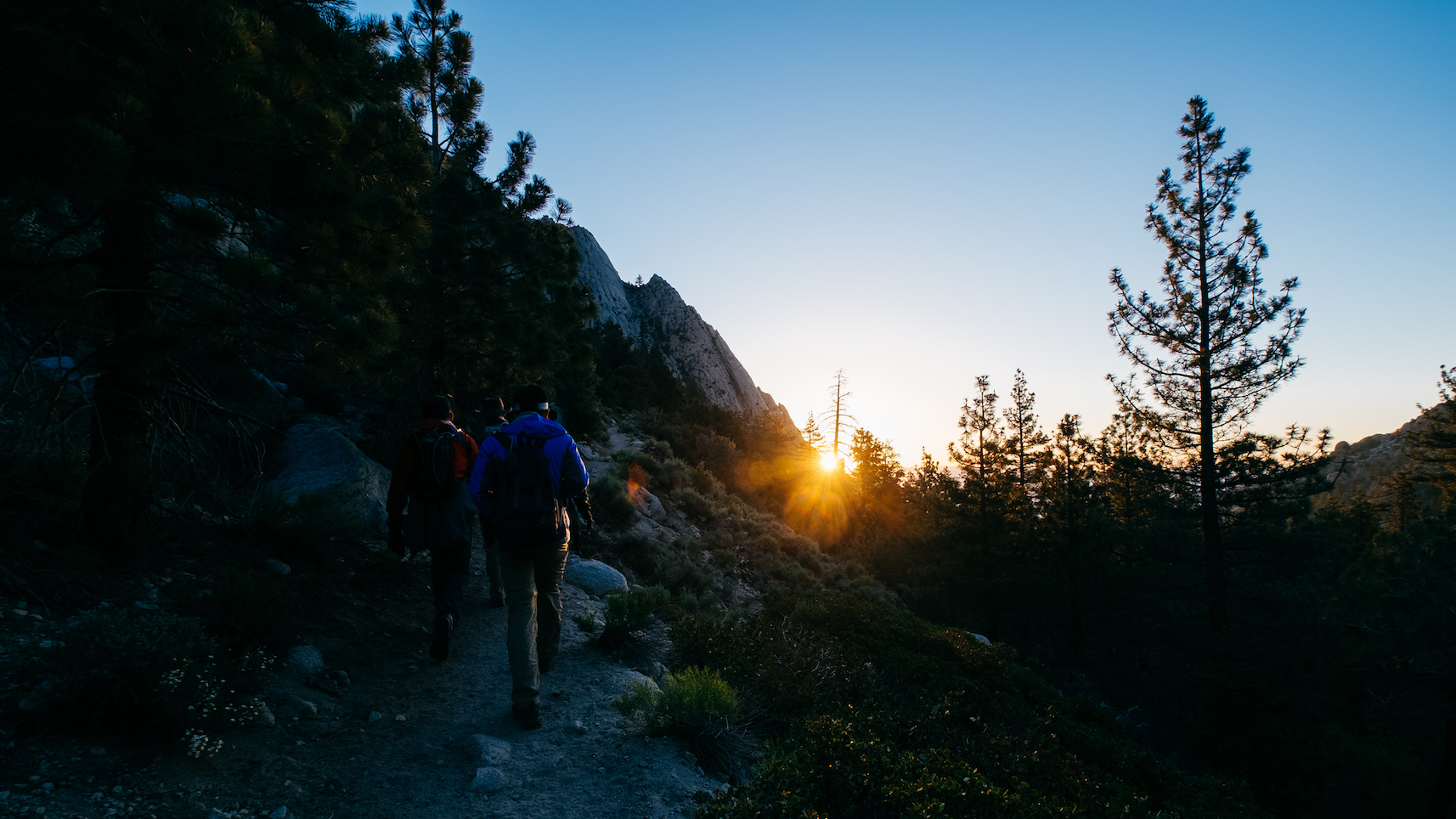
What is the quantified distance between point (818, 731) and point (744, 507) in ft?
53.4

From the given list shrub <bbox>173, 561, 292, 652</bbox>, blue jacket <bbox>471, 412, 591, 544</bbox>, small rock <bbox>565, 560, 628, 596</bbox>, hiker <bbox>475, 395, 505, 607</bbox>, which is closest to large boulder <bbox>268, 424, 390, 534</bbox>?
hiker <bbox>475, 395, 505, 607</bbox>

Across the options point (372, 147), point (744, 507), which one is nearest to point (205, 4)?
point (372, 147)

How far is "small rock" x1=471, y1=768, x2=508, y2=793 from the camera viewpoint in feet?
11.8

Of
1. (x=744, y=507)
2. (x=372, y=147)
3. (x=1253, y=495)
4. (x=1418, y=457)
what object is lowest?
(x=744, y=507)

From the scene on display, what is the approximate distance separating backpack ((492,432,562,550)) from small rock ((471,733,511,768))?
1.23 meters

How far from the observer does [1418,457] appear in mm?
24312

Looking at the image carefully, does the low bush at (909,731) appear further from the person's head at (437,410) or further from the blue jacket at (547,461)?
the person's head at (437,410)

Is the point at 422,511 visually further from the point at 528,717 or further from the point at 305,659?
the point at 528,717

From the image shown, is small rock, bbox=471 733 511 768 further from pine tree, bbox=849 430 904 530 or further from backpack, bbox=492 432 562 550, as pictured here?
pine tree, bbox=849 430 904 530

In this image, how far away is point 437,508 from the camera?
5145 mm

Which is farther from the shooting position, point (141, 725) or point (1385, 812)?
point (1385, 812)

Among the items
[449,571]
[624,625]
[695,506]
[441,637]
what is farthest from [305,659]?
[695,506]

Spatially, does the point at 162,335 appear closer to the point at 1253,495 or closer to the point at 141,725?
the point at 141,725

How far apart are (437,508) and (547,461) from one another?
4.60ft
